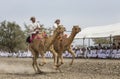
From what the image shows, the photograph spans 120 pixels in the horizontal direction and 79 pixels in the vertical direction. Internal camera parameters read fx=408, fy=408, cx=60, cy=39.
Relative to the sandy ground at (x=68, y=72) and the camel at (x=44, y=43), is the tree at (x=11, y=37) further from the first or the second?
the camel at (x=44, y=43)

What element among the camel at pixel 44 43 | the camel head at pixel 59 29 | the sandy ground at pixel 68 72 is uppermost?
the camel head at pixel 59 29

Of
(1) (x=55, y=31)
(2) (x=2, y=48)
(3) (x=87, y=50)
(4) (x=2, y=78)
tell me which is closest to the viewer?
(4) (x=2, y=78)

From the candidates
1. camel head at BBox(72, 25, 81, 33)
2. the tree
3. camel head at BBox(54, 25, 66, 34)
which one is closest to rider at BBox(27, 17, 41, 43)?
camel head at BBox(54, 25, 66, 34)

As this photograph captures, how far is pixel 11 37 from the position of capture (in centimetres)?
9812

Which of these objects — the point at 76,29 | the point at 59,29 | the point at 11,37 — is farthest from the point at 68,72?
the point at 11,37

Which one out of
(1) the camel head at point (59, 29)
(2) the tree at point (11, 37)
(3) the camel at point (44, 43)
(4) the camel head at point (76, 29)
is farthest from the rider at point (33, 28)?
(2) the tree at point (11, 37)

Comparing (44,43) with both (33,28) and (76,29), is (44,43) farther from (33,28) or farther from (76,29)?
(76,29)

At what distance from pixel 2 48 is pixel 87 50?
5245 cm

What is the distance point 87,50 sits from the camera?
45.6 meters

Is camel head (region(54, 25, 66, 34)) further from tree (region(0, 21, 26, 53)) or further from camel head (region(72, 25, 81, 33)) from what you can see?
tree (region(0, 21, 26, 53))

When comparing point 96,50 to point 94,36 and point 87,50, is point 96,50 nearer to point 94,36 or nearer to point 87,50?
point 87,50

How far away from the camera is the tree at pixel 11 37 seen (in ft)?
316

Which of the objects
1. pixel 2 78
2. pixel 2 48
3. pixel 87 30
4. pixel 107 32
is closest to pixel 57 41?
pixel 2 78

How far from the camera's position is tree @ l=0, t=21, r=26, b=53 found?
9619cm
